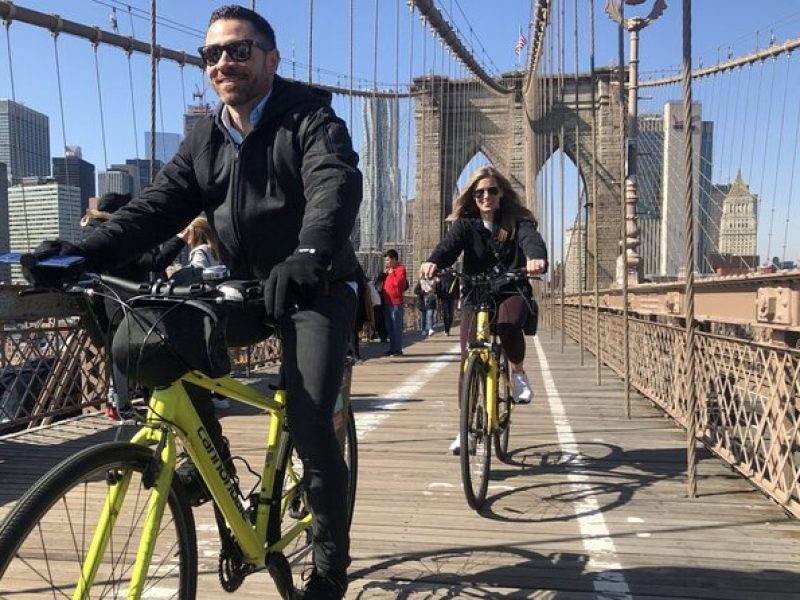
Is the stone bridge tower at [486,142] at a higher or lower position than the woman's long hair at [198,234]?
higher

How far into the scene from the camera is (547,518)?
2.77 m

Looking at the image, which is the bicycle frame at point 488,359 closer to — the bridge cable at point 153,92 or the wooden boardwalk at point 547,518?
A: the wooden boardwalk at point 547,518

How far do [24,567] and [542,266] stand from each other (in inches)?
86.3

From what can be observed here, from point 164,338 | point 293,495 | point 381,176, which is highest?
point 381,176

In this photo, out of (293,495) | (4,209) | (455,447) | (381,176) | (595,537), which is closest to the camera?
(293,495)

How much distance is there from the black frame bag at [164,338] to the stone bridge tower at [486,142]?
30.8 meters

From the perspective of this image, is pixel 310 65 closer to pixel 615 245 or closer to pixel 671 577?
pixel 671 577

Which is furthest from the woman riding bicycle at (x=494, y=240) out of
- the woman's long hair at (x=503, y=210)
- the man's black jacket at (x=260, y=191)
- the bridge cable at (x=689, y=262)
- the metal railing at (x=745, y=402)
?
the man's black jacket at (x=260, y=191)

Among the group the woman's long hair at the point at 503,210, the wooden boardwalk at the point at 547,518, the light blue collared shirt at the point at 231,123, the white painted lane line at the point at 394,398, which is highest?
the light blue collared shirt at the point at 231,123

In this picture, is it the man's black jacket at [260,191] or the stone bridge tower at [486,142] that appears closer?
the man's black jacket at [260,191]

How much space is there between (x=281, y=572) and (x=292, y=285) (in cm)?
73

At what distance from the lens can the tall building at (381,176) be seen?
1667 centimetres

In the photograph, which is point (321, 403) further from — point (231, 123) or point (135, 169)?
point (135, 169)

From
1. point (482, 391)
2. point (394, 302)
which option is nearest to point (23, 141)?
point (394, 302)
